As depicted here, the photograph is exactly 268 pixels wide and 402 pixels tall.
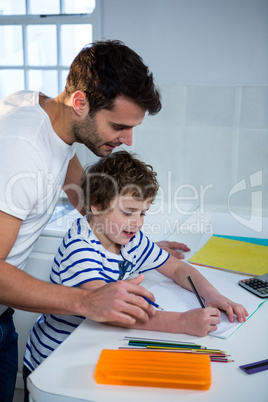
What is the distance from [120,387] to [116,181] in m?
0.56

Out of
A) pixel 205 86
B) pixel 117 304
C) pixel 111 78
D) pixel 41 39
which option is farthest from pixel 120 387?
pixel 41 39

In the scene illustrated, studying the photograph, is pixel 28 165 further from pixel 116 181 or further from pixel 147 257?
pixel 147 257

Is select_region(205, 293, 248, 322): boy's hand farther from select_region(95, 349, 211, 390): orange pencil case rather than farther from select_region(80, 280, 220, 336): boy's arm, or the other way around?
select_region(95, 349, 211, 390): orange pencil case

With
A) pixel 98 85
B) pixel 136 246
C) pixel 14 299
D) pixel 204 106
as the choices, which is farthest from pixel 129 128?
pixel 204 106

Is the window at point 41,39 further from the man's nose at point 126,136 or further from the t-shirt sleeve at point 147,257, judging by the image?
the t-shirt sleeve at point 147,257

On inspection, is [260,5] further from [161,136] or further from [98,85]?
[98,85]

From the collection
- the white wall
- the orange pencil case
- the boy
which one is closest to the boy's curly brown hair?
the boy

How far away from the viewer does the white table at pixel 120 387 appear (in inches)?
27.4

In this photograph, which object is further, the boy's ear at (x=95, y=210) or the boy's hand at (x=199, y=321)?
the boy's ear at (x=95, y=210)

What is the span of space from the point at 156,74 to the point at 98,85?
0.96 metres

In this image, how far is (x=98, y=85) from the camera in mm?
1112

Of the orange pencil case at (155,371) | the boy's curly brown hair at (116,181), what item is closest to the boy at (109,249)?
the boy's curly brown hair at (116,181)

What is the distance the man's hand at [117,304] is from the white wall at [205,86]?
1.25 metres

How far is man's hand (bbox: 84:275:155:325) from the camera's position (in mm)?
844
